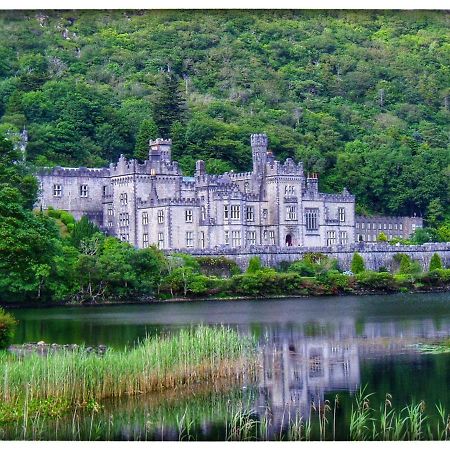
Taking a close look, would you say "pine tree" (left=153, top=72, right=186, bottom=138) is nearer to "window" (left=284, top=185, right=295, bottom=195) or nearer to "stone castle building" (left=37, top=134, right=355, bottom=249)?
"stone castle building" (left=37, top=134, right=355, bottom=249)

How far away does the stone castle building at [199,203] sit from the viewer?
265 ft

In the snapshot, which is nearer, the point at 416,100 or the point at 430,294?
the point at 430,294

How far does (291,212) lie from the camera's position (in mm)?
85375

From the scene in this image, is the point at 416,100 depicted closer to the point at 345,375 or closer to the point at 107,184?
the point at 107,184

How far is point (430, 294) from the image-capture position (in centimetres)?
7069

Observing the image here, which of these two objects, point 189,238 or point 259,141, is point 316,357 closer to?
point 189,238

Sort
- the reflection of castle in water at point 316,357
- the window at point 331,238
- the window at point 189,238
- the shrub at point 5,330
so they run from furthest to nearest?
1. the window at point 331,238
2. the window at point 189,238
3. the shrub at point 5,330
4. the reflection of castle in water at point 316,357

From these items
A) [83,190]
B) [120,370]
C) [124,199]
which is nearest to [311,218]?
[124,199]

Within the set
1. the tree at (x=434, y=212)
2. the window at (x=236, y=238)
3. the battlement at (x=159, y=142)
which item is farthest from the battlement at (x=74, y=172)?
the tree at (x=434, y=212)

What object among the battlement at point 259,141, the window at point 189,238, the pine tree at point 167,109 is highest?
Answer: the pine tree at point 167,109

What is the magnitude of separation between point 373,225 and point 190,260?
23.0 meters

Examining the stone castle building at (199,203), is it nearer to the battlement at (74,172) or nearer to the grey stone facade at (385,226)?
the battlement at (74,172)

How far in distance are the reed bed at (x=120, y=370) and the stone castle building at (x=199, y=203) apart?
45.5m

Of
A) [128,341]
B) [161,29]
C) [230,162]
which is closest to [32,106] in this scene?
[230,162]
